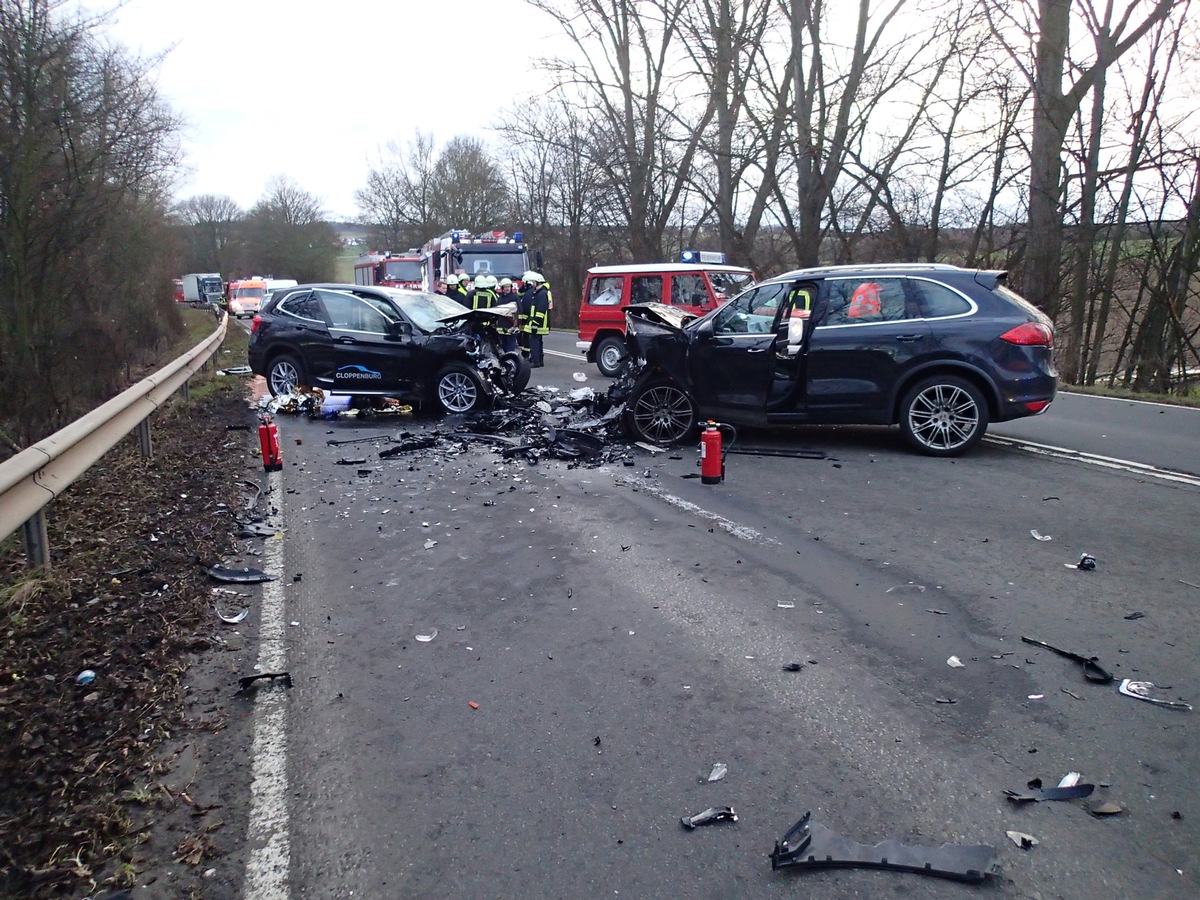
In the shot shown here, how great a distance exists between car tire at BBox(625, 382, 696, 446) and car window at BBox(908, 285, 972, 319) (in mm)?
2575

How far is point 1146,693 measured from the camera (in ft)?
12.7

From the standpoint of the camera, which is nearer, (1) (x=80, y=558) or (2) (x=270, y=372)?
(1) (x=80, y=558)

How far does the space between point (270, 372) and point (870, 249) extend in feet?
58.8

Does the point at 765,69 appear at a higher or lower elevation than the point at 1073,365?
higher

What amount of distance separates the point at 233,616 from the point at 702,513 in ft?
11.6

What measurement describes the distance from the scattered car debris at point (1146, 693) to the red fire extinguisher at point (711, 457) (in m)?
4.29

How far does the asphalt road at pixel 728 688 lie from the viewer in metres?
2.88

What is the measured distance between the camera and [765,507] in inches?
282

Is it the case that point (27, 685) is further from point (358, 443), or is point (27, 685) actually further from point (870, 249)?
point (870, 249)

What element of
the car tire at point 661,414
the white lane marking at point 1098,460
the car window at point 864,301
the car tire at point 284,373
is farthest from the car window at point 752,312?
the car tire at point 284,373

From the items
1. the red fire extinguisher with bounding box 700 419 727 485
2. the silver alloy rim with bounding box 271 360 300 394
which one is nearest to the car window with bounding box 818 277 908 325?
the red fire extinguisher with bounding box 700 419 727 485

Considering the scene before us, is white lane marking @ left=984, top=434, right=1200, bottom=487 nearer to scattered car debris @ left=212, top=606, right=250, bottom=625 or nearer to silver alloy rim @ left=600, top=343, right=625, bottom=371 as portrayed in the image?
scattered car debris @ left=212, top=606, right=250, bottom=625

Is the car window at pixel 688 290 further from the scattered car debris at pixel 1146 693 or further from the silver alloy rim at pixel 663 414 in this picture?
the scattered car debris at pixel 1146 693

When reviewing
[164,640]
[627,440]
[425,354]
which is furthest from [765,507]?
[425,354]
